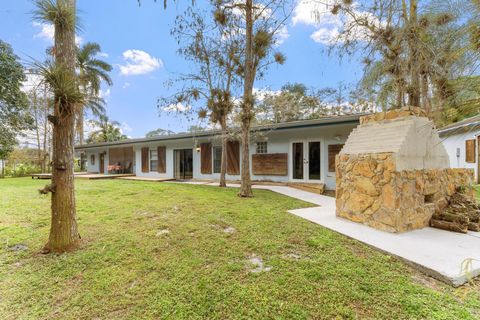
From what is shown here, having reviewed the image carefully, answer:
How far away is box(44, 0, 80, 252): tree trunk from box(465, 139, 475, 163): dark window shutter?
580 inches

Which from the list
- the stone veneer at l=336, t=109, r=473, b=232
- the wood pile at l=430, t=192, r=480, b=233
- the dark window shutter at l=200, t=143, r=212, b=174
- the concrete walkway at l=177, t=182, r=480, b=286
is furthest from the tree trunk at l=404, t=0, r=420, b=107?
the dark window shutter at l=200, t=143, r=212, b=174

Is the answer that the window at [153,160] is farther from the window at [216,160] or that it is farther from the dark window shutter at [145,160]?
the window at [216,160]

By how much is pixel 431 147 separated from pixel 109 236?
6.13 meters

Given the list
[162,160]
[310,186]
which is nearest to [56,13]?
[310,186]

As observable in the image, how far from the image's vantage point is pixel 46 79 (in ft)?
9.62

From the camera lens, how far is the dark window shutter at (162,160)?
1447cm

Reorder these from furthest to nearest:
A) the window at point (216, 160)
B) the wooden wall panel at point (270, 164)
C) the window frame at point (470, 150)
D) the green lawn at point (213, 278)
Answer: the window at point (216, 160) → the wooden wall panel at point (270, 164) → the window frame at point (470, 150) → the green lawn at point (213, 278)

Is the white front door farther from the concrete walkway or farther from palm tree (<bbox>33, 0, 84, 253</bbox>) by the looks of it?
palm tree (<bbox>33, 0, 84, 253</bbox>)

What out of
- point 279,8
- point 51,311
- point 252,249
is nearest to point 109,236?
point 51,311

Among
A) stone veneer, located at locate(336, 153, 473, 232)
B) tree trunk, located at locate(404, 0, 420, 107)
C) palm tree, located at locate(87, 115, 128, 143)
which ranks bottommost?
stone veneer, located at locate(336, 153, 473, 232)

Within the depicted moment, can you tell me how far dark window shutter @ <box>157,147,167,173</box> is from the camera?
570 inches

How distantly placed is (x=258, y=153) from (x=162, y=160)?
6.71m

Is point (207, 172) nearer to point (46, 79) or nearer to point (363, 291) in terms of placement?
point (46, 79)

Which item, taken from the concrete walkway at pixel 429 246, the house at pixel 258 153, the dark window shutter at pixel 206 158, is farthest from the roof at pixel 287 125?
the concrete walkway at pixel 429 246
